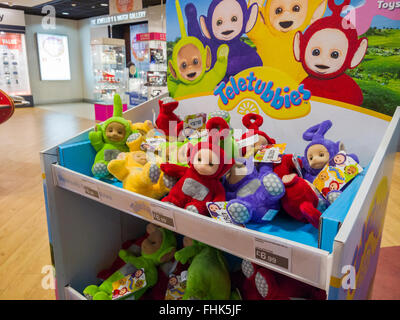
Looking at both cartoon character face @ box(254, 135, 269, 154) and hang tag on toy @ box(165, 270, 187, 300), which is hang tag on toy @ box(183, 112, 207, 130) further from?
hang tag on toy @ box(165, 270, 187, 300)

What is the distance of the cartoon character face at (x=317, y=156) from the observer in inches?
37.7

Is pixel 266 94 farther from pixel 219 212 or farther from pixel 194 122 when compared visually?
pixel 219 212

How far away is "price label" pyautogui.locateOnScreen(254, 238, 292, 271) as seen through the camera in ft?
2.18

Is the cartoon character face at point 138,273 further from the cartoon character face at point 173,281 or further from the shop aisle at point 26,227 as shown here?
the shop aisle at point 26,227

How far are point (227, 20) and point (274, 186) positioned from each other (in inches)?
33.0

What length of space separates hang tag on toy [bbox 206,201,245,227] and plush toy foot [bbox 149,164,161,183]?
21cm

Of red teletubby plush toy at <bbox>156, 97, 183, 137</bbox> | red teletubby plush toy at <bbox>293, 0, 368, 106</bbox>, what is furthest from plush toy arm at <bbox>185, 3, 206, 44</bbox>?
red teletubby plush toy at <bbox>293, 0, 368, 106</bbox>

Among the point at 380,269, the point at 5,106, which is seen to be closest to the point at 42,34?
the point at 5,106

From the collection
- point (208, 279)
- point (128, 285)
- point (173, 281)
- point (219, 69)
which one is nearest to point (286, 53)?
point (219, 69)

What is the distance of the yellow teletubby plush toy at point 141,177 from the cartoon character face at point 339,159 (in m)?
0.48

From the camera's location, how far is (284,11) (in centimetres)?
115

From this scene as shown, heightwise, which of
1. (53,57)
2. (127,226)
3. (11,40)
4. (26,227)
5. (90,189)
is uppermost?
(11,40)

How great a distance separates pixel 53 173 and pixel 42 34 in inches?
408

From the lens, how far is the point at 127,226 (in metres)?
1.63
